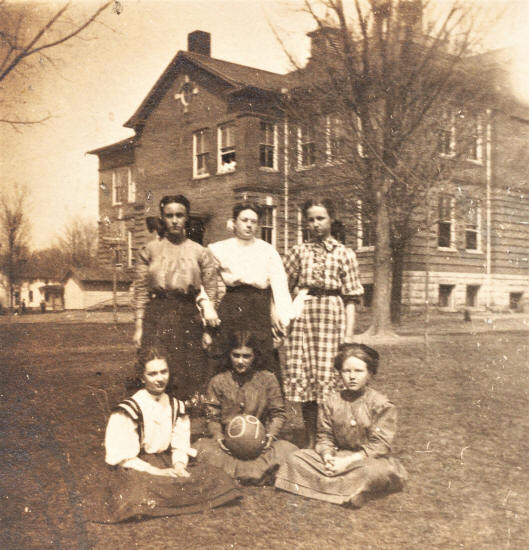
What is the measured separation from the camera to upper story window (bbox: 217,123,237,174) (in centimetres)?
1586

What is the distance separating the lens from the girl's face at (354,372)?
3699 mm

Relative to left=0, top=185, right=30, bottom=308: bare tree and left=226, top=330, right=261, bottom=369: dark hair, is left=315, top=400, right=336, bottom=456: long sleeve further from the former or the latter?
left=0, top=185, right=30, bottom=308: bare tree

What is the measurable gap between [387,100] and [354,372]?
8345mm

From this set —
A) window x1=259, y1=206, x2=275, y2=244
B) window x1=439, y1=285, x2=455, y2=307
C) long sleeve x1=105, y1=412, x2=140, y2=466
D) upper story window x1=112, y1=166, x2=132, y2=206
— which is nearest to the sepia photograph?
long sleeve x1=105, y1=412, x2=140, y2=466

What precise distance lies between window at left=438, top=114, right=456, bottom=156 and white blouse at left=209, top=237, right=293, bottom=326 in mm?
7968

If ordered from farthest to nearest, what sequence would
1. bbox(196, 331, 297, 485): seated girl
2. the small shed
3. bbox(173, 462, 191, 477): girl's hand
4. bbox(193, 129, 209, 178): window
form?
the small shed, bbox(193, 129, 209, 178): window, bbox(196, 331, 297, 485): seated girl, bbox(173, 462, 191, 477): girl's hand

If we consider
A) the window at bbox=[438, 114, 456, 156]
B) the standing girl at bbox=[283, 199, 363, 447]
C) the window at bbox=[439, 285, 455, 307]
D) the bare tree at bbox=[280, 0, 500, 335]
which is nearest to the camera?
the standing girl at bbox=[283, 199, 363, 447]

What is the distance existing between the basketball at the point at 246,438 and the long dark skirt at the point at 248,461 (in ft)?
0.16

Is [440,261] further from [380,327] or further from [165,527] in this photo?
[165,527]

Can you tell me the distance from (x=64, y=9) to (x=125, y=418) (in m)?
3.36

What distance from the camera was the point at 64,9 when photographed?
4.88m

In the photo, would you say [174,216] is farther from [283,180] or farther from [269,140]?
[269,140]

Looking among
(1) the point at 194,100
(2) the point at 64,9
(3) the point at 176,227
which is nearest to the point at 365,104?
(1) the point at 194,100

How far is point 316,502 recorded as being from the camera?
11.4 ft
